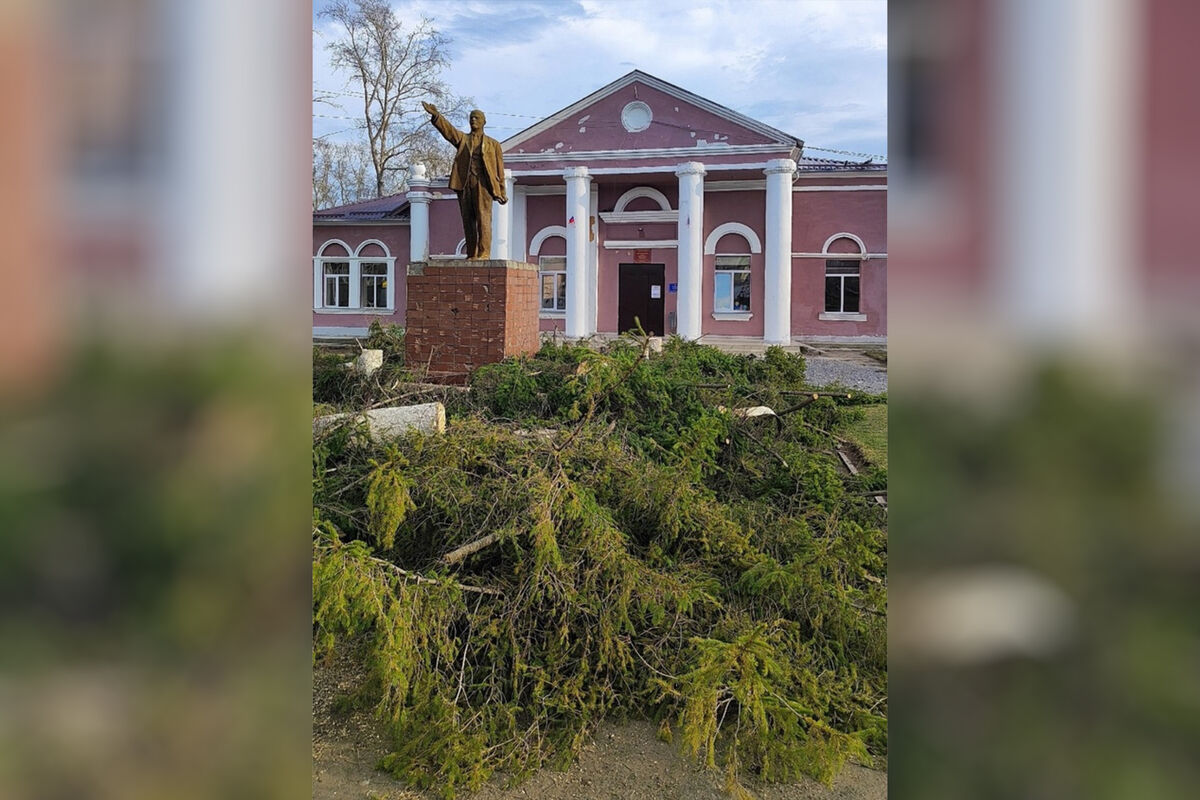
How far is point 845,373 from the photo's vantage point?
14.8m

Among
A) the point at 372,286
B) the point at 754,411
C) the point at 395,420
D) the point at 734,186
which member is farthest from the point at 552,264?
the point at 395,420

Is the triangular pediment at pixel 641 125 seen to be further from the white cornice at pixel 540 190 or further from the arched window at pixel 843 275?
the arched window at pixel 843 275

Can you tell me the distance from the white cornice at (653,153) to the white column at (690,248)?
1.44 ft

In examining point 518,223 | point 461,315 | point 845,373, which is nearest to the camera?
point 461,315

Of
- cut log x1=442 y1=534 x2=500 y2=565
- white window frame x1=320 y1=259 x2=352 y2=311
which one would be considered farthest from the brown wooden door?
cut log x1=442 y1=534 x2=500 y2=565

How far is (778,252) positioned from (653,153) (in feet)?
11.9

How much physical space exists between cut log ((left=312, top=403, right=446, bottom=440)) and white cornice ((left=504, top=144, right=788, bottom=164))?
1599 centimetres

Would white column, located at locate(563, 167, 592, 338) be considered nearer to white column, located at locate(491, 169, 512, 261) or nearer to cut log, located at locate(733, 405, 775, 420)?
white column, located at locate(491, 169, 512, 261)

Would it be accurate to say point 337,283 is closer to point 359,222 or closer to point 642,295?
point 359,222

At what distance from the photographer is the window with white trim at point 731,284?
20266 millimetres

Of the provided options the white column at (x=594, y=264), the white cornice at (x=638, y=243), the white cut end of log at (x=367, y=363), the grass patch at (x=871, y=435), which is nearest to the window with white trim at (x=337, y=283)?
the white column at (x=594, y=264)
